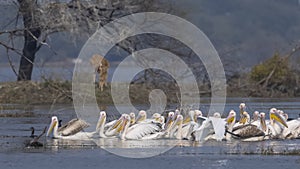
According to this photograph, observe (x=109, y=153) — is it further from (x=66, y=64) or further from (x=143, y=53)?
(x=66, y=64)

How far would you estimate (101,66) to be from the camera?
29.5m

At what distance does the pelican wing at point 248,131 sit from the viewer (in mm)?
19547

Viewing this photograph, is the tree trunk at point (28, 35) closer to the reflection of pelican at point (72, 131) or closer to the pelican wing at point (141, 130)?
the reflection of pelican at point (72, 131)

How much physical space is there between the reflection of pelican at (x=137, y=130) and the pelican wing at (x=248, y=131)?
1.62 m

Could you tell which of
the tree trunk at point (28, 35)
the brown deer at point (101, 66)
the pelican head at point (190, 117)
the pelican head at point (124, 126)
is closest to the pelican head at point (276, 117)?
the pelican head at point (190, 117)

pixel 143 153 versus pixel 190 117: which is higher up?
pixel 190 117

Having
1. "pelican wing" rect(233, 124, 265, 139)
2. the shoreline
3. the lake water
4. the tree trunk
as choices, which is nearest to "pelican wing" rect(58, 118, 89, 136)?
the lake water

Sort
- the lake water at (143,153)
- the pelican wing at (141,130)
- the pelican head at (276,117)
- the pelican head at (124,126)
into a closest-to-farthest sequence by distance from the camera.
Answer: the lake water at (143,153), the pelican wing at (141,130), the pelican head at (124,126), the pelican head at (276,117)

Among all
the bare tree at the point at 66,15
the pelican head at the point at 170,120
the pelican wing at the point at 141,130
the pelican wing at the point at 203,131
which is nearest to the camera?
the pelican wing at the point at 203,131

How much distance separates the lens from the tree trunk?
94.4ft

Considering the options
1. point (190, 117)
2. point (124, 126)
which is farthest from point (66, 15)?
point (124, 126)

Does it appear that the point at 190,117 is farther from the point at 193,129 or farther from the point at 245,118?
the point at 193,129

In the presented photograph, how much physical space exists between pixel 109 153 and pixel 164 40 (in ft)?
45.7

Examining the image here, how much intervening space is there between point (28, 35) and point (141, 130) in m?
11.9
